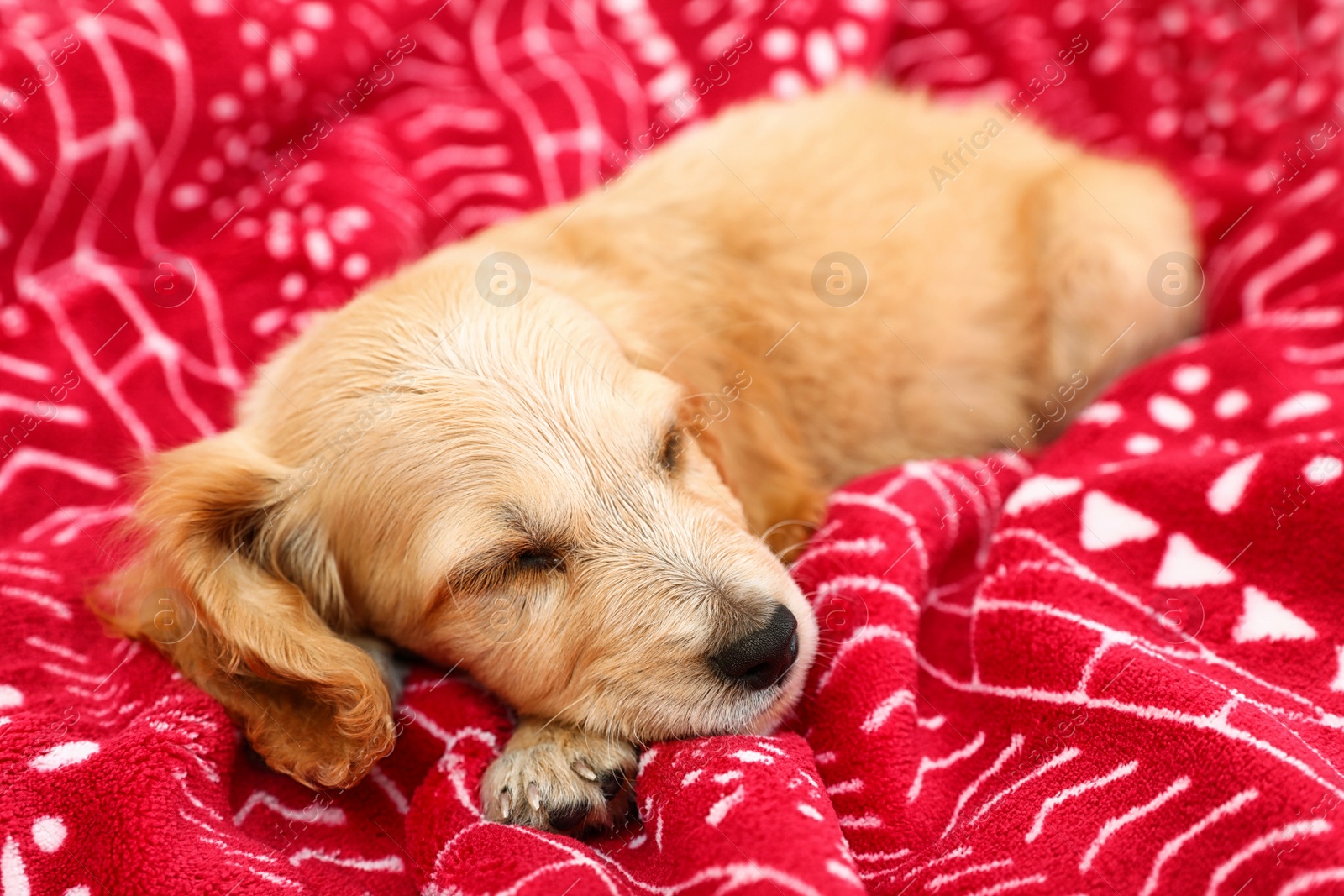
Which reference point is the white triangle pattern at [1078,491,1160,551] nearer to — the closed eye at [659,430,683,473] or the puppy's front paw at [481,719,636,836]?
the closed eye at [659,430,683,473]

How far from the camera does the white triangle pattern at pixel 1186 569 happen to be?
6.64 feet

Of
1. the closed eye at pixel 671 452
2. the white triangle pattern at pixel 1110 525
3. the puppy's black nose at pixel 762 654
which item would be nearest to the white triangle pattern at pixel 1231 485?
the white triangle pattern at pixel 1110 525

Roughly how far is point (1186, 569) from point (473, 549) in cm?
152

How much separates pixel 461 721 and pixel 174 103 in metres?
2.09

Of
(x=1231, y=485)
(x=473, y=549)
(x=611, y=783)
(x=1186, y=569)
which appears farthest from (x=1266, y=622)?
(x=473, y=549)

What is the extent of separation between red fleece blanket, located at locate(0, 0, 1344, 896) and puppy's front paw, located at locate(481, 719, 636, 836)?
0.22ft

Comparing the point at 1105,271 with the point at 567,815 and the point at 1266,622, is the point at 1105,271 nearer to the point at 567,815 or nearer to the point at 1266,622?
the point at 1266,622

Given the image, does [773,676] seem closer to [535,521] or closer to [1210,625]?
[535,521]

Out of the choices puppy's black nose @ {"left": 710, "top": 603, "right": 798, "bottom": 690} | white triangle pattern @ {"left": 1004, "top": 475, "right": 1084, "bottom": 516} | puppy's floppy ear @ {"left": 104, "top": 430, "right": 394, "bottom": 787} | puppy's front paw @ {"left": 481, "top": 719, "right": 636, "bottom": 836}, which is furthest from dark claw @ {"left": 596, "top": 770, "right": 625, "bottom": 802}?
white triangle pattern @ {"left": 1004, "top": 475, "right": 1084, "bottom": 516}

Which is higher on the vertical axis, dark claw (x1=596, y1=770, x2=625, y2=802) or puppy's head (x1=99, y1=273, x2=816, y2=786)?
puppy's head (x1=99, y1=273, x2=816, y2=786)

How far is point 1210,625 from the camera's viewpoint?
1.97 metres

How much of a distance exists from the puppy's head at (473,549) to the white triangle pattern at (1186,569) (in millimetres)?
820

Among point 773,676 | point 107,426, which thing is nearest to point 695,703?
point 773,676

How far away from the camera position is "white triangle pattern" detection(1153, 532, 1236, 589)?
6.64 feet
